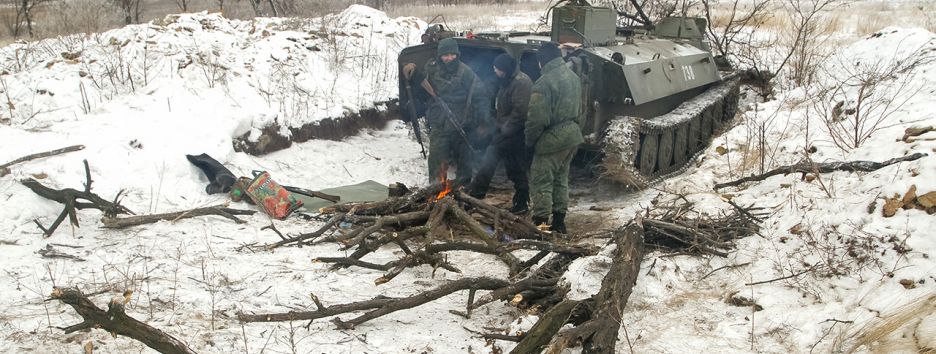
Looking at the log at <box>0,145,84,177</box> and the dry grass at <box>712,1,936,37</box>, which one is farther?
the dry grass at <box>712,1,936,37</box>

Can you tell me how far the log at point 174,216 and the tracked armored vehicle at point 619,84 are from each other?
2.81 meters

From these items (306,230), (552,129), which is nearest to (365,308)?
(306,230)

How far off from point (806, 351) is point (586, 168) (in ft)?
15.9

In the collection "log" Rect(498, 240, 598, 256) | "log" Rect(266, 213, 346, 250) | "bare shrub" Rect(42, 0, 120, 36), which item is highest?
"bare shrub" Rect(42, 0, 120, 36)

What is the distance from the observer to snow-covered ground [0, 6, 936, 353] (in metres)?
4.10

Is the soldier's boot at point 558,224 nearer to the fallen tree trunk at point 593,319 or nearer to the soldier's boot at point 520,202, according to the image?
the soldier's boot at point 520,202

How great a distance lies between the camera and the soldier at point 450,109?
7586 mm

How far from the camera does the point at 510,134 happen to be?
23.1ft

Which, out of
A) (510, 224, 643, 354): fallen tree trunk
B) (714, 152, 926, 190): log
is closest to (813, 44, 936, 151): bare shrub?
(714, 152, 926, 190): log

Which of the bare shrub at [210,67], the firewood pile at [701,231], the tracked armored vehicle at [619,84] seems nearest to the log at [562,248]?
the firewood pile at [701,231]

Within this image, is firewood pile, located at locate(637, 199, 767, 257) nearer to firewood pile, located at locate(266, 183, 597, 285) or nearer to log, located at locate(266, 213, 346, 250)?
firewood pile, located at locate(266, 183, 597, 285)

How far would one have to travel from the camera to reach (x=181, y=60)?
9.66 metres

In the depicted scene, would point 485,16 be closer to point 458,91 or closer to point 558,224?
point 458,91

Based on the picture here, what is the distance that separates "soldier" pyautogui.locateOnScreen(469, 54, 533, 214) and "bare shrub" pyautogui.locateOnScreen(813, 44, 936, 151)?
2.98 meters
